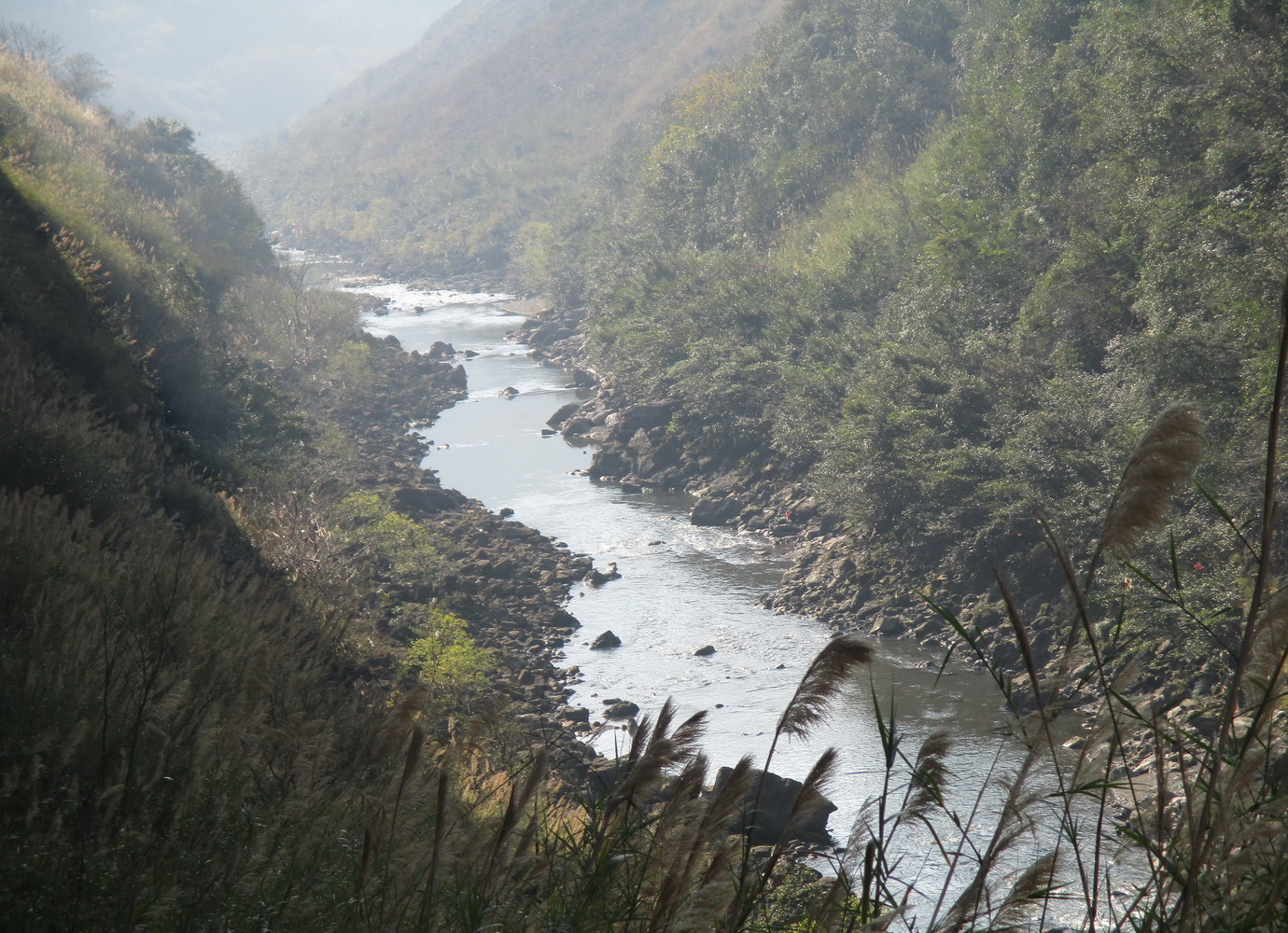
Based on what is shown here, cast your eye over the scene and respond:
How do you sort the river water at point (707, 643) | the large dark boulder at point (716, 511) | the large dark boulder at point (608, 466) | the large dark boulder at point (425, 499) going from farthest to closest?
the large dark boulder at point (608, 466), the large dark boulder at point (716, 511), the large dark boulder at point (425, 499), the river water at point (707, 643)

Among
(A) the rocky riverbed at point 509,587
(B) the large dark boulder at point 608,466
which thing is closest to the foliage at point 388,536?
(A) the rocky riverbed at point 509,587

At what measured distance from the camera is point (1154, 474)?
2568mm

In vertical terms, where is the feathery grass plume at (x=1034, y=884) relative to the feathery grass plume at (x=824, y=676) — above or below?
below

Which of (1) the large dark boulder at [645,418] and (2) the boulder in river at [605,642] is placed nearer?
(2) the boulder in river at [605,642]

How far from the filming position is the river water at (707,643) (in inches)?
619

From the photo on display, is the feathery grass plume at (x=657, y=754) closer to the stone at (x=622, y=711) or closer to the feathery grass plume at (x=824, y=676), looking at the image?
the feathery grass plume at (x=824, y=676)

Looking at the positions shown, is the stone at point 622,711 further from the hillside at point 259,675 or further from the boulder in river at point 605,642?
the boulder in river at point 605,642

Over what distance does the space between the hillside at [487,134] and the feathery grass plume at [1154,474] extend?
2920 inches

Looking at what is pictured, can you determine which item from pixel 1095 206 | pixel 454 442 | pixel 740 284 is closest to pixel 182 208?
pixel 454 442

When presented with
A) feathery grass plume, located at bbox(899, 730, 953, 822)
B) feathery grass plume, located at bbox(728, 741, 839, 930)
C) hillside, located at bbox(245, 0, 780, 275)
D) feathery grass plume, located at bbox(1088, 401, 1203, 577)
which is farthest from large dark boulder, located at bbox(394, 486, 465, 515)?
hillside, located at bbox(245, 0, 780, 275)

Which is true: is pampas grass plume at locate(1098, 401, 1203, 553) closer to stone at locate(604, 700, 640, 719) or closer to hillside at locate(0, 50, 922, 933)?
hillside at locate(0, 50, 922, 933)

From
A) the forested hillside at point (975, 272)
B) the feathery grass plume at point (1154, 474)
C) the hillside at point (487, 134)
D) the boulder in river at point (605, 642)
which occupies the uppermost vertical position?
the hillside at point (487, 134)

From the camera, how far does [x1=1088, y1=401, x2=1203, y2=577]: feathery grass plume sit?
2.55 metres

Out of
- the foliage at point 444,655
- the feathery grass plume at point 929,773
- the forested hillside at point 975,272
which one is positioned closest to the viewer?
the feathery grass plume at point 929,773
